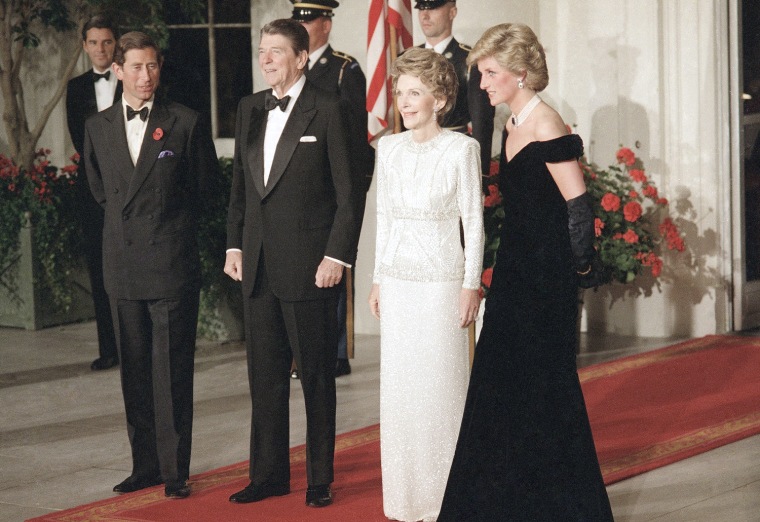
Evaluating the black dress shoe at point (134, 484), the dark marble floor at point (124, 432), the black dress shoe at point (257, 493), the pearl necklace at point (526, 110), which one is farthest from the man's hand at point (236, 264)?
the pearl necklace at point (526, 110)

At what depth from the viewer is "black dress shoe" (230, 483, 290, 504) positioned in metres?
4.96

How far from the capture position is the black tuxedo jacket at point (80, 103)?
7699 mm

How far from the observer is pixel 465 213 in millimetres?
4480

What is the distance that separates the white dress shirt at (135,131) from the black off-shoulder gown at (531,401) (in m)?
1.55

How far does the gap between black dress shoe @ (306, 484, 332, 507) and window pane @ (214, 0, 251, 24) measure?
17.5ft

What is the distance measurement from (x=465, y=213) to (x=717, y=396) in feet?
8.93

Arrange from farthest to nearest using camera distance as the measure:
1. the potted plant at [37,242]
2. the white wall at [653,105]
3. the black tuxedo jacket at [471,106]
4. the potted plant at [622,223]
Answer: the potted plant at [37,242], the white wall at [653,105], the potted plant at [622,223], the black tuxedo jacket at [471,106]

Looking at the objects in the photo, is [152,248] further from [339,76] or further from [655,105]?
[655,105]

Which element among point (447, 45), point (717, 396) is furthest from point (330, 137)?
point (717, 396)

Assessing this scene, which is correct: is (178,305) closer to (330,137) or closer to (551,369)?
(330,137)

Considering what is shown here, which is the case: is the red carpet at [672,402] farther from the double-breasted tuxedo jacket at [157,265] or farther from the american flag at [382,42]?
the american flag at [382,42]

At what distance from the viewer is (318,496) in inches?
193

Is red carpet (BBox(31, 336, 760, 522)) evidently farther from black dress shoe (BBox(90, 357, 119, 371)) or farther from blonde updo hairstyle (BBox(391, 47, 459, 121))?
black dress shoe (BBox(90, 357, 119, 371))

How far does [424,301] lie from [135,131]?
1.37 metres
